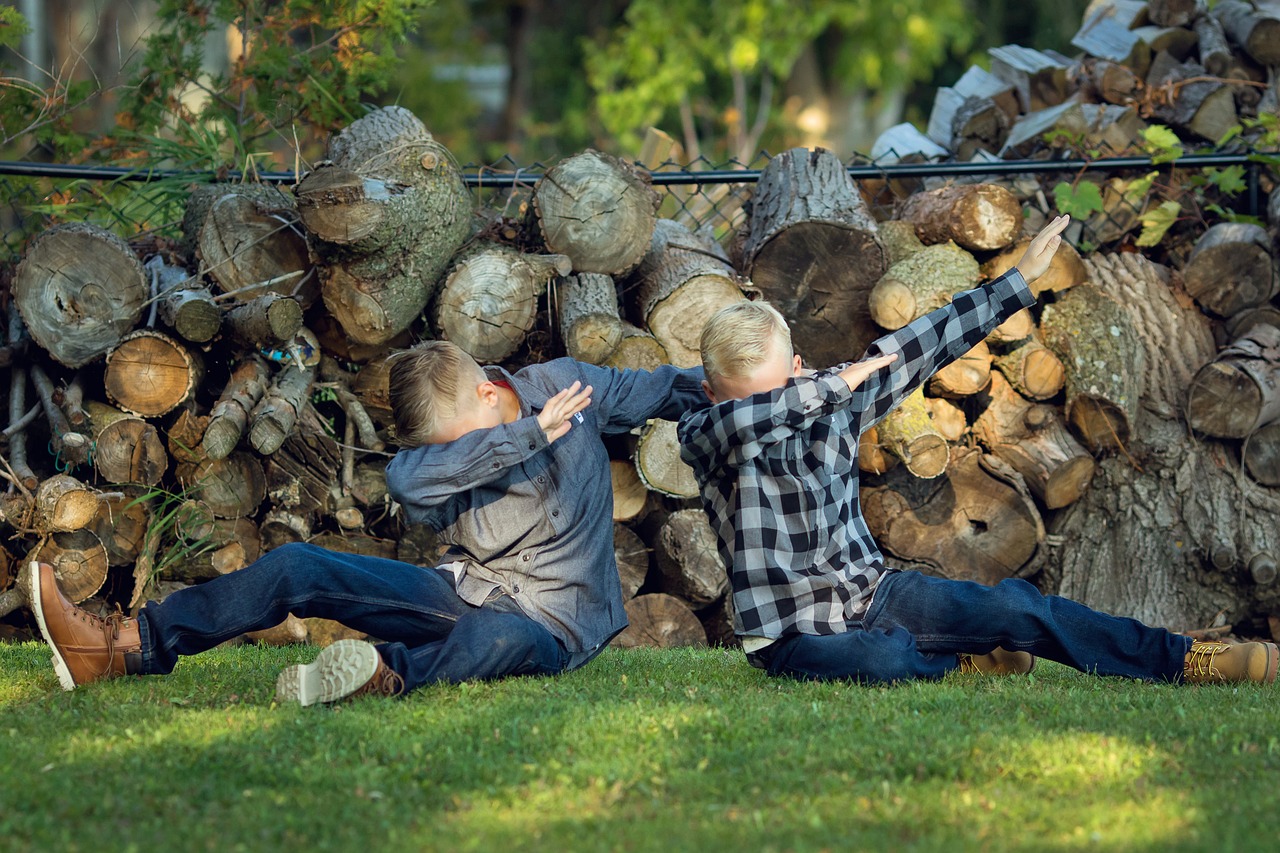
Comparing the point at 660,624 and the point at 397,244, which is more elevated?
the point at 397,244

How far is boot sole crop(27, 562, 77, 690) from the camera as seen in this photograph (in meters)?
3.51

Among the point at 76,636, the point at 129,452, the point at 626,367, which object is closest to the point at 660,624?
the point at 626,367

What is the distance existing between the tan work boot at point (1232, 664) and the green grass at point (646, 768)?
0.25ft

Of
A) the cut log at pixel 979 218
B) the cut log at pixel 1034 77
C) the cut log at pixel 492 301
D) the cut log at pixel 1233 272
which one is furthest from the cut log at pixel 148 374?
the cut log at pixel 1034 77

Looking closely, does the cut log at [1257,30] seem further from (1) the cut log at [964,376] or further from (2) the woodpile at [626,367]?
(1) the cut log at [964,376]

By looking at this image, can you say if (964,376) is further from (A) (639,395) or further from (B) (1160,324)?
(A) (639,395)

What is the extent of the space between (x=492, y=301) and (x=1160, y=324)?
3.00 meters

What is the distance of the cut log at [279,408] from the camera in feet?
15.0

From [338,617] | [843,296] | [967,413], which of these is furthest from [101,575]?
[967,413]

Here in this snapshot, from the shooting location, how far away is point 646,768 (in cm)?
272

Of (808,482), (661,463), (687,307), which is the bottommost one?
(661,463)

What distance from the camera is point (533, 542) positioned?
3.73 meters

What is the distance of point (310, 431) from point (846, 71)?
17.1 m

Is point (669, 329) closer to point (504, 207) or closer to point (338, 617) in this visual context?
point (504, 207)
